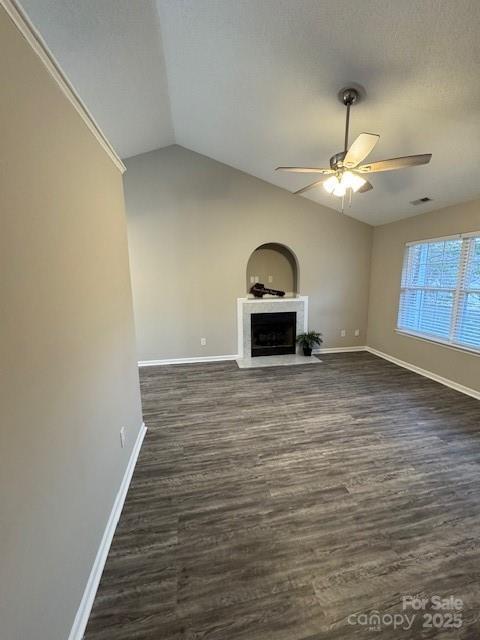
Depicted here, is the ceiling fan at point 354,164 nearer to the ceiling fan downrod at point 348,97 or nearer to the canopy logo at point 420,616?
the ceiling fan downrod at point 348,97

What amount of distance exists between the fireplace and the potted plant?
0.17m

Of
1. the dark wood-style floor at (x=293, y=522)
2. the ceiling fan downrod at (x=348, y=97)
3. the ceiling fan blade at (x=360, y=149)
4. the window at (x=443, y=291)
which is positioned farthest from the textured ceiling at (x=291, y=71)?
the dark wood-style floor at (x=293, y=522)

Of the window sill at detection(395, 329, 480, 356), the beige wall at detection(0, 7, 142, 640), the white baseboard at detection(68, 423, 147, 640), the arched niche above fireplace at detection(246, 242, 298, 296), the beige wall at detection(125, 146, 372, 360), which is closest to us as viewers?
the beige wall at detection(0, 7, 142, 640)

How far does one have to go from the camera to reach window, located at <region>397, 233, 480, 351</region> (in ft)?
11.3

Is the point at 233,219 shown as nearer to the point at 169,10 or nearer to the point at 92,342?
the point at 169,10

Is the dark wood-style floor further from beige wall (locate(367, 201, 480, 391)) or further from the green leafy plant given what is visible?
the green leafy plant

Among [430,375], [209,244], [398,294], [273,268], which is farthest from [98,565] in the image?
[398,294]

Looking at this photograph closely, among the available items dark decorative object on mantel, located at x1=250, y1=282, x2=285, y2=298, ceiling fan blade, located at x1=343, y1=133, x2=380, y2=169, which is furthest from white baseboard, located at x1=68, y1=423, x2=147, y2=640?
dark decorative object on mantel, located at x1=250, y1=282, x2=285, y2=298

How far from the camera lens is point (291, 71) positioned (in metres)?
2.34

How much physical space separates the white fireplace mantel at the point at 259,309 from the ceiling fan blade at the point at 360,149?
9.52ft

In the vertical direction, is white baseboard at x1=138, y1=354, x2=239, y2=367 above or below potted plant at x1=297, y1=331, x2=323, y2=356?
below

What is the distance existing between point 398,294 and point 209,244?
3.32m

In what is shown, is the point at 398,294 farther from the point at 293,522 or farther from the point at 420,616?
the point at 420,616

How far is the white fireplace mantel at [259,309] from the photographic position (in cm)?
A: 493
